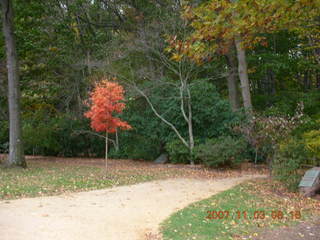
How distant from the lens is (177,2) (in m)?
18.2

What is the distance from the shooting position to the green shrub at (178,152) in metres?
16.2

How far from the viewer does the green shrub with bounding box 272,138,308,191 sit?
365 inches

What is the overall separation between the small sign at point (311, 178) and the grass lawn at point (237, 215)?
0.47 m

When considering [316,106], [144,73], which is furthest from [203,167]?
[316,106]

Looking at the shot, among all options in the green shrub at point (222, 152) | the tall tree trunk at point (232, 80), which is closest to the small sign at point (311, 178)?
the green shrub at point (222, 152)

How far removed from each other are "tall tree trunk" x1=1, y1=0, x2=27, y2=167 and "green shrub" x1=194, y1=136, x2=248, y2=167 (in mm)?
7910

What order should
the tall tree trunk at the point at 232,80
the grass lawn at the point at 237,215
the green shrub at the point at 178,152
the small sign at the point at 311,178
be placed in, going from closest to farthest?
the grass lawn at the point at 237,215, the small sign at the point at 311,178, the green shrub at the point at 178,152, the tall tree trunk at the point at 232,80

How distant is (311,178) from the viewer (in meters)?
9.01

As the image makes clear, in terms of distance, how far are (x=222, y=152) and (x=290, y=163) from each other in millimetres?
4751

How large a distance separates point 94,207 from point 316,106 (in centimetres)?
1354

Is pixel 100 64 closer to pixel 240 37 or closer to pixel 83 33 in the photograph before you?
pixel 83 33
